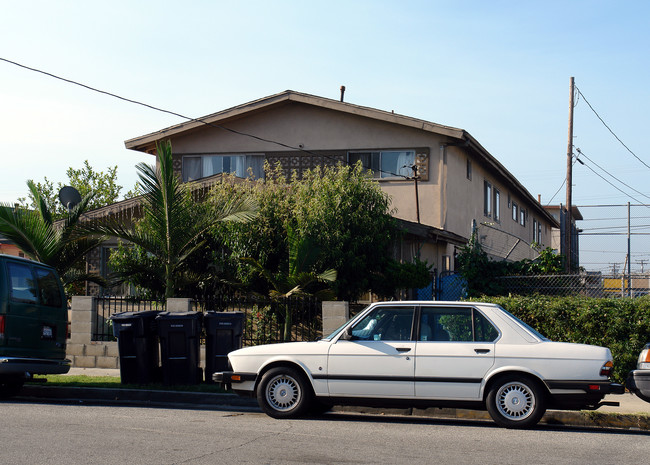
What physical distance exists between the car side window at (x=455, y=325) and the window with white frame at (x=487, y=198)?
731 inches

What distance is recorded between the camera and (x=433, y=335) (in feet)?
30.9

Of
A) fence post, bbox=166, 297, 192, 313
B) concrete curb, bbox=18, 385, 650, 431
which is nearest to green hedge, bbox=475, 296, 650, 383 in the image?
concrete curb, bbox=18, 385, 650, 431

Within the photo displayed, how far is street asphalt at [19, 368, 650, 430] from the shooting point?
32.7ft

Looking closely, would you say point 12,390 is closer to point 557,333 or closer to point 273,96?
point 557,333

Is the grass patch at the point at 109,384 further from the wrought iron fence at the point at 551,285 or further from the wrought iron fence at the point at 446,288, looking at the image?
the wrought iron fence at the point at 551,285

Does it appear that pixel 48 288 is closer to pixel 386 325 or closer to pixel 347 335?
pixel 347 335

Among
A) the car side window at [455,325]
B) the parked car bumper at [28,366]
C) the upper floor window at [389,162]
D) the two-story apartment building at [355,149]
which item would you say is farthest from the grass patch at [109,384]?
the upper floor window at [389,162]

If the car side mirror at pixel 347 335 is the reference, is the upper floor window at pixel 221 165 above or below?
above

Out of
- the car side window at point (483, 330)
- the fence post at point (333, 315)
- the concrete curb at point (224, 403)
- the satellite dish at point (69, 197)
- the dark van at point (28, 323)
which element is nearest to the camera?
the car side window at point (483, 330)

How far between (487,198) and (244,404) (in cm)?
1892

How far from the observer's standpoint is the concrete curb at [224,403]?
9.94 metres

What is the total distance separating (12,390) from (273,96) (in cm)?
1363

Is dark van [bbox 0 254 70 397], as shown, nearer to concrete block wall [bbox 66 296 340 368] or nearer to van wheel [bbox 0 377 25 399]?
van wheel [bbox 0 377 25 399]

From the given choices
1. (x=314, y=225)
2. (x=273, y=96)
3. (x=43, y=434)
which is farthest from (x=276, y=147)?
(x=43, y=434)
